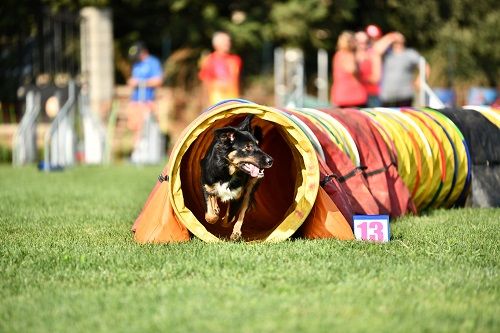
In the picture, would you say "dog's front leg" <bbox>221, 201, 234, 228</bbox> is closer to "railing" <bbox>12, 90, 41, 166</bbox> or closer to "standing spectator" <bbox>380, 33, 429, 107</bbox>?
"standing spectator" <bbox>380, 33, 429, 107</bbox>

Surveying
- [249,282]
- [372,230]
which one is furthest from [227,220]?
[249,282]

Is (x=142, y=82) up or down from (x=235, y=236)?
up

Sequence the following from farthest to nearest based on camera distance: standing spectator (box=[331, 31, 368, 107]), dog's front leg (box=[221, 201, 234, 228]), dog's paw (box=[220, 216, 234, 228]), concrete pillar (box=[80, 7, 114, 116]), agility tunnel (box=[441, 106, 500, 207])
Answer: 1. concrete pillar (box=[80, 7, 114, 116])
2. standing spectator (box=[331, 31, 368, 107])
3. agility tunnel (box=[441, 106, 500, 207])
4. dog's paw (box=[220, 216, 234, 228])
5. dog's front leg (box=[221, 201, 234, 228])

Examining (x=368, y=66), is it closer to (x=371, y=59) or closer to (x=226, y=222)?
(x=371, y=59)

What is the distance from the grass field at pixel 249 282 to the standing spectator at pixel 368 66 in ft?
17.7

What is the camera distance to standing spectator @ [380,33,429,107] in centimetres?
1249

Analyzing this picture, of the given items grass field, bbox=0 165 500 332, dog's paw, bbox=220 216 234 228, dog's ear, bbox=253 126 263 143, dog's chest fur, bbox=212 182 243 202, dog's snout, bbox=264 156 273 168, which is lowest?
dog's paw, bbox=220 216 234 228

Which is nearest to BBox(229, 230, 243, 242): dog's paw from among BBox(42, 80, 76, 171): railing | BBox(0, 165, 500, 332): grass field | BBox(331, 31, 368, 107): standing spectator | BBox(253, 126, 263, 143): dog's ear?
BBox(0, 165, 500, 332): grass field

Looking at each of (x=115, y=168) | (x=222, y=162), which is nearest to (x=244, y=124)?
(x=222, y=162)

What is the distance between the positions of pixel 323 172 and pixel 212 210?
3.18ft

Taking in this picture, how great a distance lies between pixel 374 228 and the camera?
20.6ft

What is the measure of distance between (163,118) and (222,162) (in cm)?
1272

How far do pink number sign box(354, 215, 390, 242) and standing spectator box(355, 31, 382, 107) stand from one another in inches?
255

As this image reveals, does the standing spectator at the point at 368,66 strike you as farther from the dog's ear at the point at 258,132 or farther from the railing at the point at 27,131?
the railing at the point at 27,131
